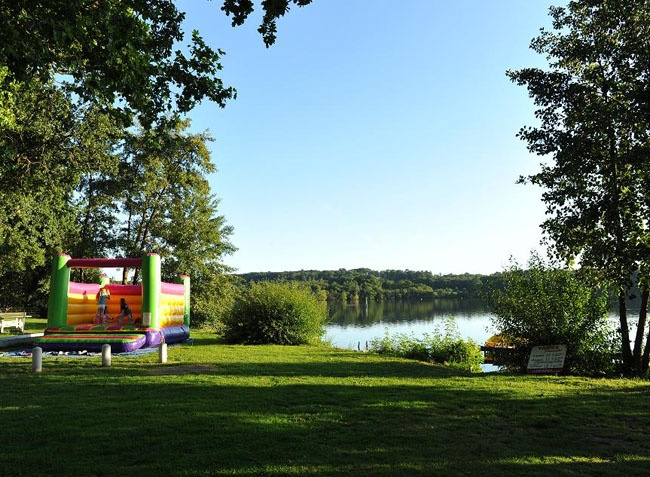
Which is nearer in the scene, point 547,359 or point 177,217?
point 547,359

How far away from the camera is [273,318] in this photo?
63.8 ft

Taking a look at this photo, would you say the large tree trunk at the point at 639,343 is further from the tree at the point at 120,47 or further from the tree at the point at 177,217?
the tree at the point at 177,217

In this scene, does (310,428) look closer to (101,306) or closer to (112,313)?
(101,306)

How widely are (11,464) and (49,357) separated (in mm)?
10324

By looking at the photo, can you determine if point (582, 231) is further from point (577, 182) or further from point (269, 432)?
point (269, 432)

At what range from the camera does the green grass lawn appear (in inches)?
202

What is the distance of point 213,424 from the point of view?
6586mm

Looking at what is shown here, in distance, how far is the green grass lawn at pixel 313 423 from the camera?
5.12 meters

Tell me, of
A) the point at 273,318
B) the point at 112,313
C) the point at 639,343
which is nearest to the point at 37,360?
the point at 273,318

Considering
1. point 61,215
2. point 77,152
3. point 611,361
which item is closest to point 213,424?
point 611,361

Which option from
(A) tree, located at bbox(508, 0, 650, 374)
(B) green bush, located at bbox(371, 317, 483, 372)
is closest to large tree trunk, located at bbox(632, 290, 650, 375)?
(A) tree, located at bbox(508, 0, 650, 374)

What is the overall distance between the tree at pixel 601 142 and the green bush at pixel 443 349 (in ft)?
14.4

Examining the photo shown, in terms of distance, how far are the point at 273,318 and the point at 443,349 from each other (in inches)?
260

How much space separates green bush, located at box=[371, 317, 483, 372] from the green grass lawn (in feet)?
15.4
